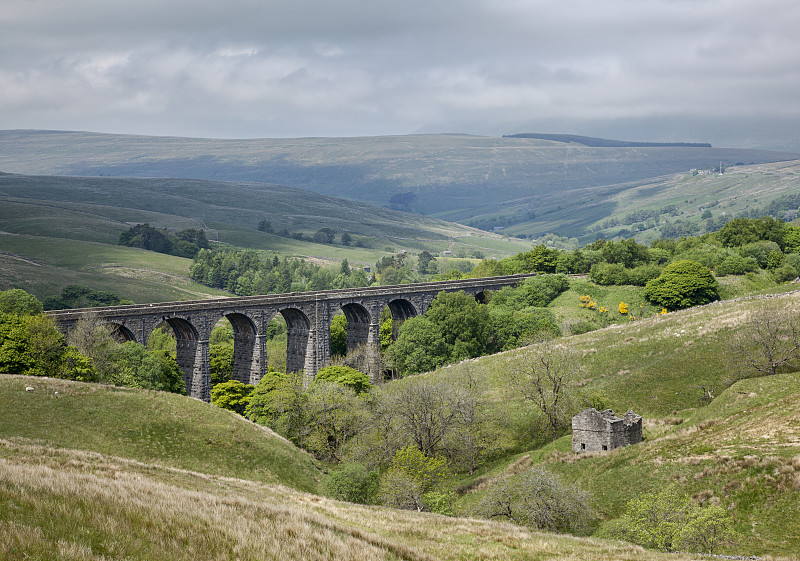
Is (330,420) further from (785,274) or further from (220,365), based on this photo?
(785,274)

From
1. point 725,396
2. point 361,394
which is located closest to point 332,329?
point 361,394

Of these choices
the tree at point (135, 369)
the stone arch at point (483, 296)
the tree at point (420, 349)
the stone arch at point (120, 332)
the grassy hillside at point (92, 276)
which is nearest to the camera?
the tree at point (135, 369)

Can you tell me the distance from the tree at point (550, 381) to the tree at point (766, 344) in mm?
12741

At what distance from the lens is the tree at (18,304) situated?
75.8 metres

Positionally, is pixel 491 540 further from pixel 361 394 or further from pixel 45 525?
pixel 361 394

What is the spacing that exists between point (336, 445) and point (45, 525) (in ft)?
159

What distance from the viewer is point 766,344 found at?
54312 millimetres

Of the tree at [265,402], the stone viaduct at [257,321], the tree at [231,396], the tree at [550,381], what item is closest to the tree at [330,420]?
the tree at [265,402]

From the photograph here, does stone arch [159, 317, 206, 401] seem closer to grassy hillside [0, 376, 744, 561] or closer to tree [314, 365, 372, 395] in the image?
tree [314, 365, 372, 395]

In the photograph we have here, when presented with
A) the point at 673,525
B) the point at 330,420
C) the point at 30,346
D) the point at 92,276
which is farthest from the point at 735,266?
the point at 92,276

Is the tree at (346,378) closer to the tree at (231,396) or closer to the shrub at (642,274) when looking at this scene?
the tree at (231,396)

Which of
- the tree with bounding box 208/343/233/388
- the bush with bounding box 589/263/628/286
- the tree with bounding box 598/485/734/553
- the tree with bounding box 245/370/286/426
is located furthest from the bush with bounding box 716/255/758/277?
the tree with bounding box 598/485/734/553

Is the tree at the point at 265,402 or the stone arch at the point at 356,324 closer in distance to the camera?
the tree at the point at 265,402

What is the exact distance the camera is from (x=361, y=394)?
235 feet
